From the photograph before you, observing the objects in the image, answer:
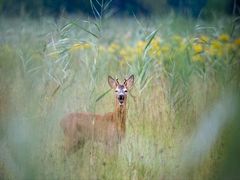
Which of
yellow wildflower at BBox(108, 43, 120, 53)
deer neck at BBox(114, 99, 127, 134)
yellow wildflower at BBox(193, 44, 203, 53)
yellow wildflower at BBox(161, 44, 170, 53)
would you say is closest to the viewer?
deer neck at BBox(114, 99, 127, 134)

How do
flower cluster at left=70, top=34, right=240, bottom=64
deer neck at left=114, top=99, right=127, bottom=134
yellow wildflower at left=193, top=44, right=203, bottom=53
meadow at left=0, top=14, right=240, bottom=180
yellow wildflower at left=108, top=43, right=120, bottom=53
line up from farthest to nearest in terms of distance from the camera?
yellow wildflower at left=108, top=43, right=120, bottom=53 → yellow wildflower at left=193, top=44, right=203, bottom=53 → flower cluster at left=70, top=34, right=240, bottom=64 → deer neck at left=114, top=99, right=127, bottom=134 → meadow at left=0, top=14, right=240, bottom=180

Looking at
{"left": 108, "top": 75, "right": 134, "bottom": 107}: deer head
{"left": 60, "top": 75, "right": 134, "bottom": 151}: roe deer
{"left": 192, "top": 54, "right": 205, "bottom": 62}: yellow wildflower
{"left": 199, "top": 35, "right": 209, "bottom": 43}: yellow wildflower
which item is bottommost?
{"left": 60, "top": 75, "right": 134, "bottom": 151}: roe deer

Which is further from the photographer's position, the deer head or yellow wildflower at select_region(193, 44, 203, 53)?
yellow wildflower at select_region(193, 44, 203, 53)

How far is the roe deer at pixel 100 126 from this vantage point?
13.6 feet

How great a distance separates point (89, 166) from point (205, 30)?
1.62 meters

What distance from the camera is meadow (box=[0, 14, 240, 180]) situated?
408 centimetres

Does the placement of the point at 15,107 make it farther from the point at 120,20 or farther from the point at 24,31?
the point at 120,20

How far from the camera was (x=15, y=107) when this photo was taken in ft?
14.2

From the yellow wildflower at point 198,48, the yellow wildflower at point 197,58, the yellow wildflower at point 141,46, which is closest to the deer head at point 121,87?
the yellow wildflower at point 197,58

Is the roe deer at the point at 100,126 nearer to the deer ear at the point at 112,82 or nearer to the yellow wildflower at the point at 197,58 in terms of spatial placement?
the deer ear at the point at 112,82

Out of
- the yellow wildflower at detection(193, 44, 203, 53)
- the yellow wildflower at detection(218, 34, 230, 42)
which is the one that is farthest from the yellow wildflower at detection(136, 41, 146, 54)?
the yellow wildflower at detection(218, 34, 230, 42)

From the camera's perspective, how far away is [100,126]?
13.7 ft

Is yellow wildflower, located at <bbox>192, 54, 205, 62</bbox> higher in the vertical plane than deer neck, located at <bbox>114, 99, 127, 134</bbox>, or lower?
higher

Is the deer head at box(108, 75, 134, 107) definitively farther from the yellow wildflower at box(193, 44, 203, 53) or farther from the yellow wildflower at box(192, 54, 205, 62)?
the yellow wildflower at box(193, 44, 203, 53)
